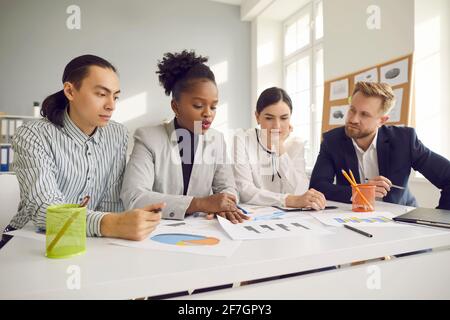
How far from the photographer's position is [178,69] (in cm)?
137

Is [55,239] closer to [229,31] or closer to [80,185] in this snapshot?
[80,185]

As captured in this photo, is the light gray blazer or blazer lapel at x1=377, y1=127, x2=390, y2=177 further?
blazer lapel at x1=377, y1=127, x2=390, y2=177

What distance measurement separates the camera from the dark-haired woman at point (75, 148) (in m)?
0.96

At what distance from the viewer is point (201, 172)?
1321 millimetres

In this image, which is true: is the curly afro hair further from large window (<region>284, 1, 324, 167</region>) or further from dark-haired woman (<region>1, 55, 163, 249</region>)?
large window (<region>284, 1, 324, 167</region>)

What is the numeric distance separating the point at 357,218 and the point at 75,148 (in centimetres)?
103

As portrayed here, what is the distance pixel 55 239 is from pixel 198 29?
4.47 m

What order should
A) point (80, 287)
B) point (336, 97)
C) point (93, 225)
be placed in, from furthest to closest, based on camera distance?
point (336, 97)
point (93, 225)
point (80, 287)

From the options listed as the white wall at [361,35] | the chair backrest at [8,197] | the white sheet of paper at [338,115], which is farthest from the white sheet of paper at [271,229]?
the white sheet of paper at [338,115]

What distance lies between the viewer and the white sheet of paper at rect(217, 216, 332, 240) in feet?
2.62

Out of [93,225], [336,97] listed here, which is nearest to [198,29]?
[336,97]

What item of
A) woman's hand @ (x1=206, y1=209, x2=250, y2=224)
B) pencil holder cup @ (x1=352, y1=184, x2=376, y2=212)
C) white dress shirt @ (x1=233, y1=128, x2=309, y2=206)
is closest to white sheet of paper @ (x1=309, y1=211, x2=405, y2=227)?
pencil holder cup @ (x1=352, y1=184, x2=376, y2=212)

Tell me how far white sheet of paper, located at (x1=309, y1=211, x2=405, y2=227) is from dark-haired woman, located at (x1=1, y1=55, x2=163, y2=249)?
0.75 metres

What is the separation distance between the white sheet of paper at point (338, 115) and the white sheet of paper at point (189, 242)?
8.96ft
